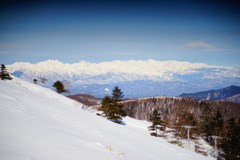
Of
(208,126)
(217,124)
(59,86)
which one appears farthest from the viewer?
(208,126)

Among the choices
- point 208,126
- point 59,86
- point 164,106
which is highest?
point 59,86

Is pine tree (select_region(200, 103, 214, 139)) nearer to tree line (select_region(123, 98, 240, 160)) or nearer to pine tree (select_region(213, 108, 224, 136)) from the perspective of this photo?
tree line (select_region(123, 98, 240, 160))

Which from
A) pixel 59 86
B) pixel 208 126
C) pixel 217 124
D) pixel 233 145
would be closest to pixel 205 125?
pixel 208 126

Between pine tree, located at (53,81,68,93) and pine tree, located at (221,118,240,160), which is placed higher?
pine tree, located at (53,81,68,93)

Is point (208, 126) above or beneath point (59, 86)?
beneath

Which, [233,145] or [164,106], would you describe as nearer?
[233,145]

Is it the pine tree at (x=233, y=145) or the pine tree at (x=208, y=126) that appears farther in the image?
the pine tree at (x=208, y=126)

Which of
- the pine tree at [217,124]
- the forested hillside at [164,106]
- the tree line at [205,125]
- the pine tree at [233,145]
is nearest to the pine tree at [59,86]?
the tree line at [205,125]

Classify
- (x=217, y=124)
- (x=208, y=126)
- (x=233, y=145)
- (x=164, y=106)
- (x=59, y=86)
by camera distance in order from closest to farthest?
(x=233, y=145) → (x=217, y=124) → (x=59, y=86) → (x=208, y=126) → (x=164, y=106)

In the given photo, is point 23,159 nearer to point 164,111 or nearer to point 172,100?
point 164,111

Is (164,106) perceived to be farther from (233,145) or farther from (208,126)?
(233,145)

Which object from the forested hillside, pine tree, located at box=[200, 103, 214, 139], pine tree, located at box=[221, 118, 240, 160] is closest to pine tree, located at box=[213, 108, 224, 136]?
pine tree, located at box=[200, 103, 214, 139]

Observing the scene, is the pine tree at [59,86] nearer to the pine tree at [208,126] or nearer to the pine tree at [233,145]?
the pine tree at [233,145]

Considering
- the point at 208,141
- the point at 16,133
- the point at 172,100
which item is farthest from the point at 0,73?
the point at 172,100
